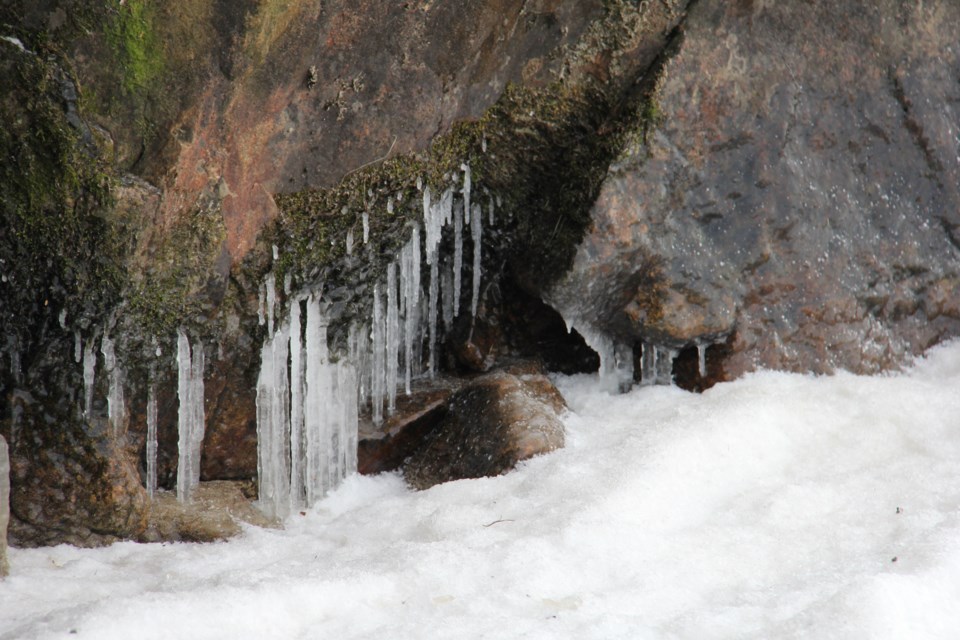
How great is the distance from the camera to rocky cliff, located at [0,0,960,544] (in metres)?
3.36

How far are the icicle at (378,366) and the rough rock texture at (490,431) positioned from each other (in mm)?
279

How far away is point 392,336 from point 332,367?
0.36 m

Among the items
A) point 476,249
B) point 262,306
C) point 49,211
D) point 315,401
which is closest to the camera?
point 49,211

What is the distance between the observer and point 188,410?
12.8 ft

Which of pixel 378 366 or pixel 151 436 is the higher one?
pixel 378 366

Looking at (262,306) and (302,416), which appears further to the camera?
(302,416)

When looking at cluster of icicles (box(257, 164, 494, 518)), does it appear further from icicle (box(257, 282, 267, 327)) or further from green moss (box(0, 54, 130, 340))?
green moss (box(0, 54, 130, 340))

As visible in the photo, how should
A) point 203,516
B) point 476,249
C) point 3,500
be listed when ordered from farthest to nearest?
point 476,249
point 203,516
point 3,500

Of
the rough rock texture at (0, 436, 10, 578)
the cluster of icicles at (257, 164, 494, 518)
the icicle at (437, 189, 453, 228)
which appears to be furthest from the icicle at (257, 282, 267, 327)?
the rough rock texture at (0, 436, 10, 578)

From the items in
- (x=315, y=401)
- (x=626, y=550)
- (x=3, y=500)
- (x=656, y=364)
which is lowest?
(x=626, y=550)

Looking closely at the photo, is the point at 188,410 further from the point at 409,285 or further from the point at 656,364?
the point at 656,364

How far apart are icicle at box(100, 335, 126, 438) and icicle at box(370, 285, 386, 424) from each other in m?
1.22

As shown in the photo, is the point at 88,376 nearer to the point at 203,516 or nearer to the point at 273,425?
the point at 203,516

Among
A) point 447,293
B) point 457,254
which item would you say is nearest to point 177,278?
point 457,254
